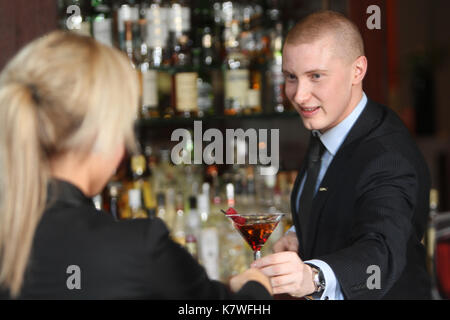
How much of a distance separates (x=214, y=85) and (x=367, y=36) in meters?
0.82

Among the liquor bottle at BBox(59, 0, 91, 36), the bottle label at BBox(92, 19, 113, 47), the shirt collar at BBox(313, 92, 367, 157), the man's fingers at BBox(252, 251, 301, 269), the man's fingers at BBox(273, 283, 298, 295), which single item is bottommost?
the man's fingers at BBox(273, 283, 298, 295)

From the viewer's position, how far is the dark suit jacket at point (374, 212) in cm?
137

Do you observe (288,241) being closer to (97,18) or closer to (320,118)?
(320,118)

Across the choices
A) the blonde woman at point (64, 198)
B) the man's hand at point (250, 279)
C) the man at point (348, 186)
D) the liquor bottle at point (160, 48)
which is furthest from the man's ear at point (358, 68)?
the liquor bottle at point (160, 48)

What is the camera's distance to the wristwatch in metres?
1.33

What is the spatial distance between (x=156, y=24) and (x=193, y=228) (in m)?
0.98

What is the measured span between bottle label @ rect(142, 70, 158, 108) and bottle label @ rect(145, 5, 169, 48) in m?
0.15

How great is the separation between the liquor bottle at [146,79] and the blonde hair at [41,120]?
1909 mm

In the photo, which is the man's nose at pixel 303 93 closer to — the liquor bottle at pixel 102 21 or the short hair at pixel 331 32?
the short hair at pixel 331 32

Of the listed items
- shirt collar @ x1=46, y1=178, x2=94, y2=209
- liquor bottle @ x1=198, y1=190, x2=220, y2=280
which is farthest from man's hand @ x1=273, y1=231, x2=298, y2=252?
shirt collar @ x1=46, y1=178, x2=94, y2=209

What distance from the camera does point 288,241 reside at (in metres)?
1.86

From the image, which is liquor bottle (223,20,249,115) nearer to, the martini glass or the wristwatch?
the martini glass

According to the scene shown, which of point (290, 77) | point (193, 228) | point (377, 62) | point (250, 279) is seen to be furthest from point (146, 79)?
point (250, 279)
